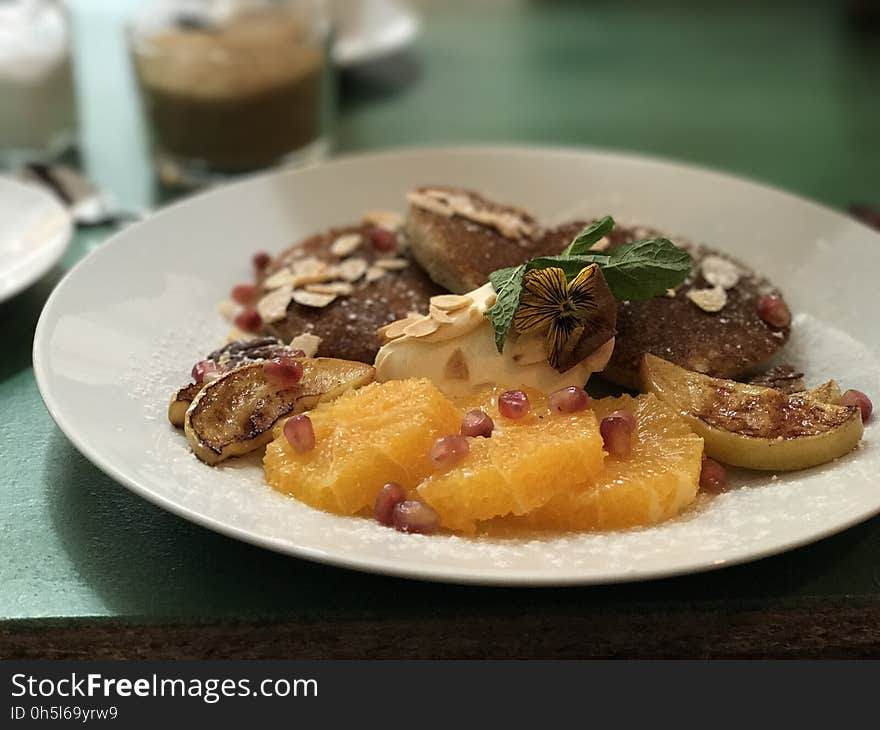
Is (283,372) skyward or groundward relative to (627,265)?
groundward

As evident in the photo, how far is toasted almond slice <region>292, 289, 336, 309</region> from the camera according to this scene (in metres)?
1.86

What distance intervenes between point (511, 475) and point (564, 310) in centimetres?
34

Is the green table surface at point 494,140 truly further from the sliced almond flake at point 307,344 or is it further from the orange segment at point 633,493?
the sliced almond flake at point 307,344

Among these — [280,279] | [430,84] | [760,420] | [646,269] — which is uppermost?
[646,269]

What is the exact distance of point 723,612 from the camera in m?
1.37

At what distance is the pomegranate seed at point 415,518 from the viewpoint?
1.35 metres

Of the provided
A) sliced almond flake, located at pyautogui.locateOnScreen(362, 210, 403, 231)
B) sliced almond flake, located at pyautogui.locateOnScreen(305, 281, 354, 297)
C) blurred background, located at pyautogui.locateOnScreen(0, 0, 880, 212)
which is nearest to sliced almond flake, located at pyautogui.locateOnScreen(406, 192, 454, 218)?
sliced almond flake, located at pyautogui.locateOnScreen(362, 210, 403, 231)

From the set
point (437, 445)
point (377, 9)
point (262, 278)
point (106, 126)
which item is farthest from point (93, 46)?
point (437, 445)

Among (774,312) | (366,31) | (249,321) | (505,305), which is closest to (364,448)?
(505,305)

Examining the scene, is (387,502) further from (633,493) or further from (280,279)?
(280,279)

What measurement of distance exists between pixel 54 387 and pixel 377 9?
7.89 feet

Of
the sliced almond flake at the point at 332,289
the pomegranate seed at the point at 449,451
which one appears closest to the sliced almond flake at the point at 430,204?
the sliced almond flake at the point at 332,289

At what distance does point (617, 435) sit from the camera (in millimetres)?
1454

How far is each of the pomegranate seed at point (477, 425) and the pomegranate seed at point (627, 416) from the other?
0.58 ft
